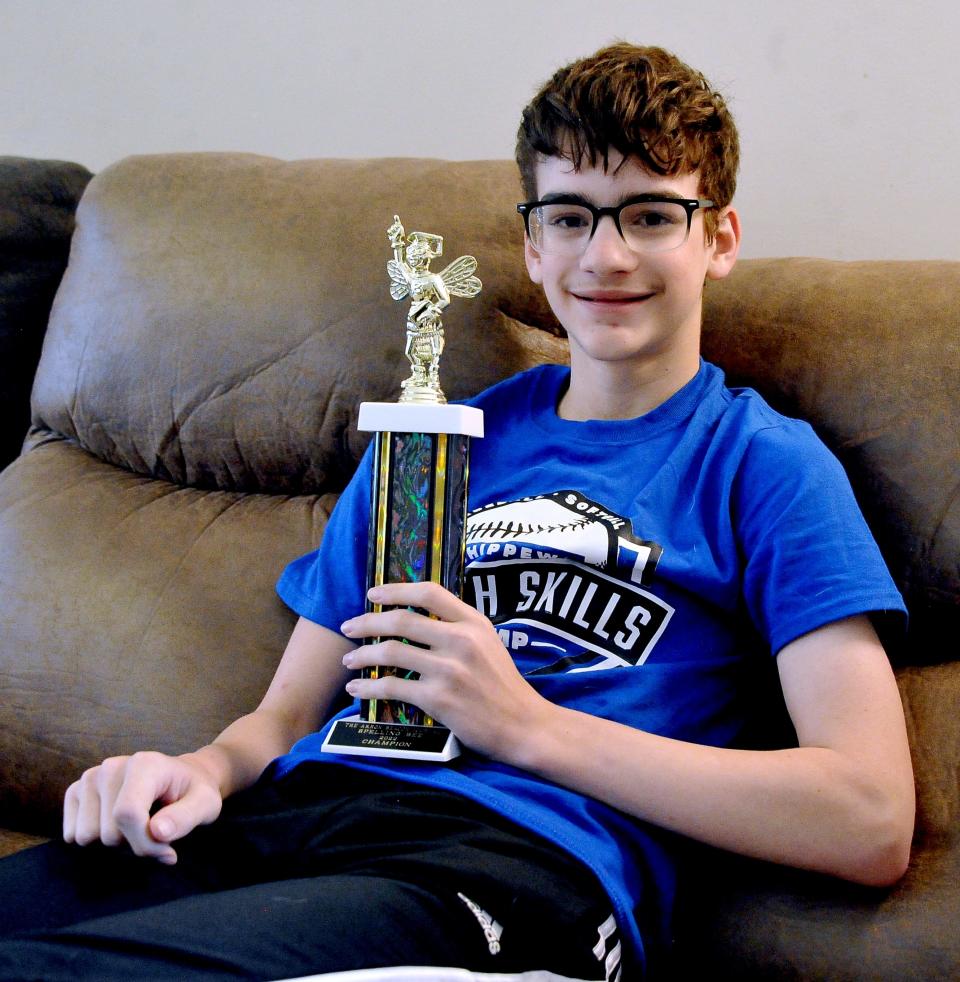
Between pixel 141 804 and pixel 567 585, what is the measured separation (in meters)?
0.42

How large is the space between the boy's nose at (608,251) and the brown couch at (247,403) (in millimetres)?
240

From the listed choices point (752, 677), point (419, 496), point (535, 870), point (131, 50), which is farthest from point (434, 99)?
point (535, 870)

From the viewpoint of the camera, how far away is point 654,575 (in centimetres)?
101

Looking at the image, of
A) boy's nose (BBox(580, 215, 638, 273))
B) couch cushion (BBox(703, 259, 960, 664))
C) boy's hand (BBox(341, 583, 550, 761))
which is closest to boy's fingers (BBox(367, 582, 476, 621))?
boy's hand (BBox(341, 583, 550, 761))

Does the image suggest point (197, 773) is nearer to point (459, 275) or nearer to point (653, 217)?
point (459, 275)

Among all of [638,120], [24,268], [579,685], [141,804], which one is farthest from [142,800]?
[24,268]

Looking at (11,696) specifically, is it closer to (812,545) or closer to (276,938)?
(276,938)

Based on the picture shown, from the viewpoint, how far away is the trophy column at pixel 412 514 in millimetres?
952

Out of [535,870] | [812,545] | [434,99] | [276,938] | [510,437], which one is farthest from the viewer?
[434,99]

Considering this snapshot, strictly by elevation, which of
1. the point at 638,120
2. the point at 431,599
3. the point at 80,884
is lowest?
the point at 80,884

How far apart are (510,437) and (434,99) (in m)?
0.76

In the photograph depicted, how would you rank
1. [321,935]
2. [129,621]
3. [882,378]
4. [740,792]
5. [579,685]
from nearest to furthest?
[321,935] → [740,792] → [579,685] → [882,378] → [129,621]

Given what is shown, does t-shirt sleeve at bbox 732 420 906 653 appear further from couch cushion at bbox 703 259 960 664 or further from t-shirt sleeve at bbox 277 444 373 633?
t-shirt sleeve at bbox 277 444 373 633

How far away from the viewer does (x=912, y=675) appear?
1103 mm
